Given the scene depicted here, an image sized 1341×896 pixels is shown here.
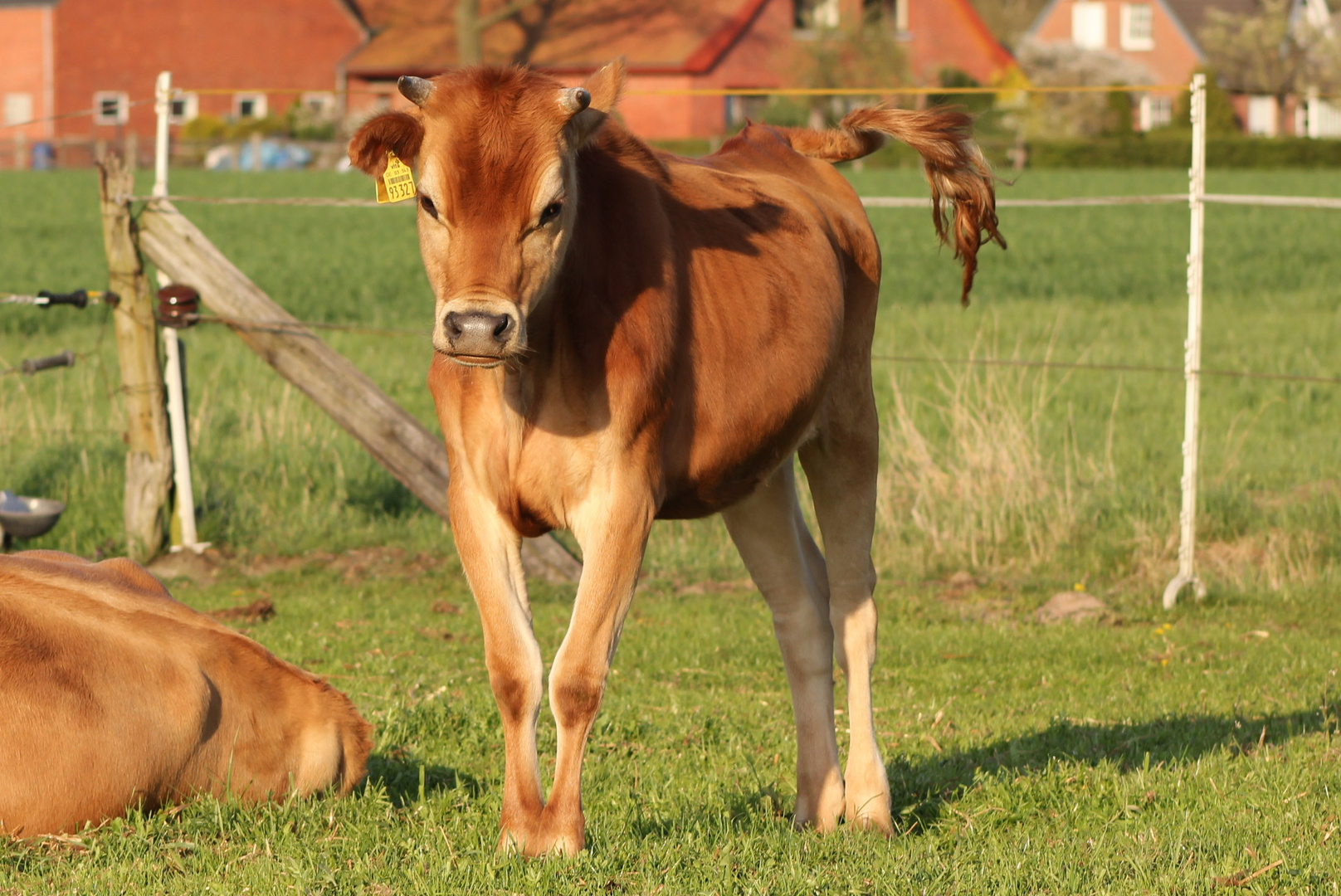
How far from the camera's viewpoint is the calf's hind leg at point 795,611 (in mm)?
5371

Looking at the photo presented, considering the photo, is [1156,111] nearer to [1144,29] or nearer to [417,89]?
[1144,29]

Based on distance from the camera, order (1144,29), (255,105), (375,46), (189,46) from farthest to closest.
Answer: (1144,29)
(255,105)
(375,46)
(189,46)

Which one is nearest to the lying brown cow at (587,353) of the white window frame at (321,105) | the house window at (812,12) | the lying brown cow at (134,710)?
the lying brown cow at (134,710)

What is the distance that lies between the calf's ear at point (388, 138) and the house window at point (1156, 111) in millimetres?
70427

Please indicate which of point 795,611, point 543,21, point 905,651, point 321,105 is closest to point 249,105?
point 321,105

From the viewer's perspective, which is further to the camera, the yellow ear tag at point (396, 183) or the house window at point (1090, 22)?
the house window at point (1090, 22)

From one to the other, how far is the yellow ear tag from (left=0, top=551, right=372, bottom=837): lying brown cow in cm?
144

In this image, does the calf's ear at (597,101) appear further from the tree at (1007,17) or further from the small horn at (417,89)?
the tree at (1007,17)

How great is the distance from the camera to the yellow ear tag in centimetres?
463

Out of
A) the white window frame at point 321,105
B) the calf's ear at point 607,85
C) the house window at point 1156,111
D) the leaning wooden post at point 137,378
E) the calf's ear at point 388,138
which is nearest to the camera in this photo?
the calf's ear at point 388,138

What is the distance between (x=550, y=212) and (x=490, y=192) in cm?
17

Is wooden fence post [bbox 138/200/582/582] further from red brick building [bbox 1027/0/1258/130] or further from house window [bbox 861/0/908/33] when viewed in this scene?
red brick building [bbox 1027/0/1258/130]

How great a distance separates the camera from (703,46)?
61.0 meters

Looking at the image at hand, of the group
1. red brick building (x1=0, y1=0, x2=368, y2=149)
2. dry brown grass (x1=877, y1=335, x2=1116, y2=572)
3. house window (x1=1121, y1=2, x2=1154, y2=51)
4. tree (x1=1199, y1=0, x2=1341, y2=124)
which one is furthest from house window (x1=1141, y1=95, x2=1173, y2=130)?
dry brown grass (x1=877, y1=335, x2=1116, y2=572)
